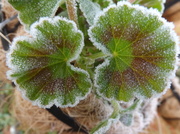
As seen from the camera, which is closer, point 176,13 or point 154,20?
point 154,20

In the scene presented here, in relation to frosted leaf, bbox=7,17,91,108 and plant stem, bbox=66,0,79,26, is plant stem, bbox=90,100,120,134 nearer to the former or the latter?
frosted leaf, bbox=7,17,91,108

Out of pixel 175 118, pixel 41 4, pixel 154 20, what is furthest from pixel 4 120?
pixel 154 20

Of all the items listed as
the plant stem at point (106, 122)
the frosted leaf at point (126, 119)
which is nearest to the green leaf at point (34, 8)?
the plant stem at point (106, 122)

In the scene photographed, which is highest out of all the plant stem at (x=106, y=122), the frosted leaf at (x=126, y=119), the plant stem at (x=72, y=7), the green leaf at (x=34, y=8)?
the plant stem at (x=72, y=7)

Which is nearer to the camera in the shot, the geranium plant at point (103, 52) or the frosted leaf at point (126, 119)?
the geranium plant at point (103, 52)

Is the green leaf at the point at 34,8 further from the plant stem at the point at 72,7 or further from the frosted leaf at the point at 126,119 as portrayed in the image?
the frosted leaf at the point at 126,119

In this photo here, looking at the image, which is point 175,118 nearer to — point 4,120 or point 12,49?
point 4,120

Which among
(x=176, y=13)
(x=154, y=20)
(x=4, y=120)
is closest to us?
(x=154, y=20)

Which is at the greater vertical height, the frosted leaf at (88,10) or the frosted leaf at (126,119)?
the frosted leaf at (88,10)

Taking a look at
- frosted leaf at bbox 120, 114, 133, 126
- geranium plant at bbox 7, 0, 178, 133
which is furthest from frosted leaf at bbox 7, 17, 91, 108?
frosted leaf at bbox 120, 114, 133, 126
